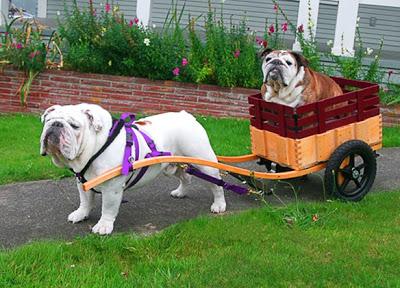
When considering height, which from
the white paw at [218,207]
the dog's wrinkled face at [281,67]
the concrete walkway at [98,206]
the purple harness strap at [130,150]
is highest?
the dog's wrinkled face at [281,67]

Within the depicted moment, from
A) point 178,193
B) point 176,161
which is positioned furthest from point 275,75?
point 178,193

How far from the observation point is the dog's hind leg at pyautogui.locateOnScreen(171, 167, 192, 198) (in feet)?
17.3

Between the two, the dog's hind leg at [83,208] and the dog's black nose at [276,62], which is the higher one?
the dog's black nose at [276,62]

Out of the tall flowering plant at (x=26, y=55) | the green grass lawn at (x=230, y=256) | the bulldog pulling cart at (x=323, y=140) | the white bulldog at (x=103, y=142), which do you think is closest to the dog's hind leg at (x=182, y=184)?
the white bulldog at (x=103, y=142)

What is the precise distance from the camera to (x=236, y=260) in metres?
3.91

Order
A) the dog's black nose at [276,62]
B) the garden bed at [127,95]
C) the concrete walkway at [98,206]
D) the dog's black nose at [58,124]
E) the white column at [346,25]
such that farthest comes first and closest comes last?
the white column at [346,25], the garden bed at [127,95], the dog's black nose at [276,62], the concrete walkway at [98,206], the dog's black nose at [58,124]

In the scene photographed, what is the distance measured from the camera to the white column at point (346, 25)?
11.0 metres

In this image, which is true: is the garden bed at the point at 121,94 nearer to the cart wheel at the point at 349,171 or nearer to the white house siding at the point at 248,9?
the cart wheel at the point at 349,171

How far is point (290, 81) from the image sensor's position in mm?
5105

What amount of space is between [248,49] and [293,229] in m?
4.78

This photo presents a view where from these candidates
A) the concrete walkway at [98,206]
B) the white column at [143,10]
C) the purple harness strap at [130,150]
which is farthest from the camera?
the white column at [143,10]

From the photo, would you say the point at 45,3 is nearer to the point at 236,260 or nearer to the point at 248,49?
the point at 248,49

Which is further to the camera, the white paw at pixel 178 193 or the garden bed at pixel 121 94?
the garden bed at pixel 121 94

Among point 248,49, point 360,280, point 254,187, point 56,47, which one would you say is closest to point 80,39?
point 56,47
